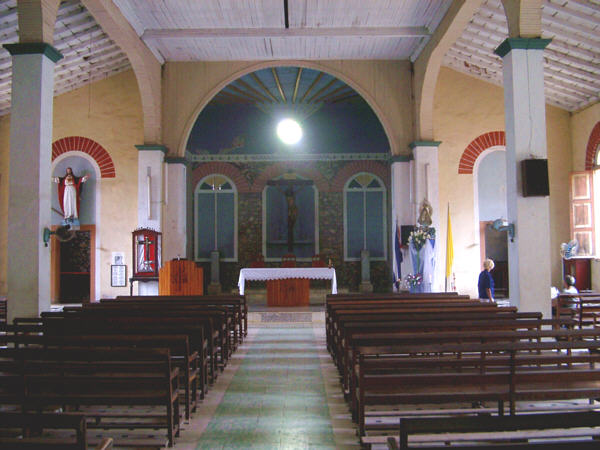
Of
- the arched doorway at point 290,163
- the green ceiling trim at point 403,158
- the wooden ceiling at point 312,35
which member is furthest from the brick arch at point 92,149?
the green ceiling trim at point 403,158

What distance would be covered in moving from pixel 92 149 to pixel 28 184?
6.77 meters

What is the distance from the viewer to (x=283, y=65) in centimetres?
1212

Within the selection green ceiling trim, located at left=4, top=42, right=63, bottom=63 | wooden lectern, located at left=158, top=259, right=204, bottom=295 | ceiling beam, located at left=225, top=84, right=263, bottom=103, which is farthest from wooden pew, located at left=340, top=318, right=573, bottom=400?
ceiling beam, located at left=225, top=84, right=263, bottom=103

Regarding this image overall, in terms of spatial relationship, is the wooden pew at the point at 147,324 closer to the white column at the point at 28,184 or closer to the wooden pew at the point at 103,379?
the white column at the point at 28,184

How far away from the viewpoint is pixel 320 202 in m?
15.5

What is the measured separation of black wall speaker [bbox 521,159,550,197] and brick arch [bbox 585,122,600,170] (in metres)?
6.04

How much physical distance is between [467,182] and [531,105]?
5.98 meters

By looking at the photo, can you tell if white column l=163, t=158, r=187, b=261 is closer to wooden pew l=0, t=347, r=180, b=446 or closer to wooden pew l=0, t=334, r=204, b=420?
wooden pew l=0, t=334, r=204, b=420

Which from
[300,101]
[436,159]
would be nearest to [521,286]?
[436,159]

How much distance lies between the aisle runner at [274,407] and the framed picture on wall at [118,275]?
6111 millimetres

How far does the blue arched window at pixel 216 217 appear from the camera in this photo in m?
15.3

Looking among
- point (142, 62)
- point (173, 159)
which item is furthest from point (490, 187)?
point (142, 62)

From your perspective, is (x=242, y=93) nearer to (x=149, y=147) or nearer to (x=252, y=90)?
(x=252, y=90)

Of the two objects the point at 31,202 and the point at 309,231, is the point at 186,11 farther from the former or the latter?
the point at 309,231
